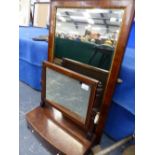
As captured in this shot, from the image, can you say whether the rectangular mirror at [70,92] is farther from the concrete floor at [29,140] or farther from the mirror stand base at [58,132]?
the concrete floor at [29,140]

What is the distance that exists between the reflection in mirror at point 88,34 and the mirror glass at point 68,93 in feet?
0.56

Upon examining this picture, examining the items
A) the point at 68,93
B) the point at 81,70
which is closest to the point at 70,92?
the point at 68,93

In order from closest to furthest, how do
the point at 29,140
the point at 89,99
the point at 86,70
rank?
1. the point at 89,99
2. the point at 86,70
3. the point at 29,140

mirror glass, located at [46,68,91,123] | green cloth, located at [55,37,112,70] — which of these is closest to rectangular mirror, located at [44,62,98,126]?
mirror glass, located at [46,68,91,123]

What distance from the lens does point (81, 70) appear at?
119cm

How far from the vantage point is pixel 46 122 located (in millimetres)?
1305

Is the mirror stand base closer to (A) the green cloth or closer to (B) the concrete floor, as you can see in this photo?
(B) the concrete floor

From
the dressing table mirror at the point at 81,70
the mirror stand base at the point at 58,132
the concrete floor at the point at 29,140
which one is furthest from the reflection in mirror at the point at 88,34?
the concrete floor at the point at 29,140

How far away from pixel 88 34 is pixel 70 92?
0.41m

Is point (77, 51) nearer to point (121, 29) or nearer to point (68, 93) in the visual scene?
point (68, 93)

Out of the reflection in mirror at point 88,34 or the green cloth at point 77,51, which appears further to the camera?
the green cloth at point 77,51

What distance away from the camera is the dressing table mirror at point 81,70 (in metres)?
0.96
